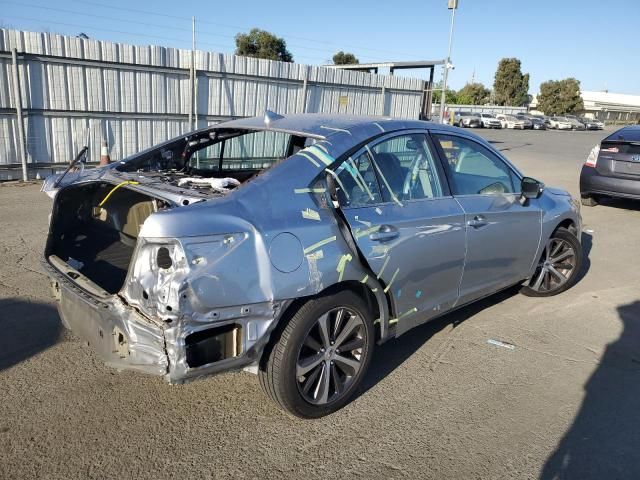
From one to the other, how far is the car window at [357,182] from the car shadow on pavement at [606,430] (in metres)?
1.75

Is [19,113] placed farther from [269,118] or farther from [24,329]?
[269,118]

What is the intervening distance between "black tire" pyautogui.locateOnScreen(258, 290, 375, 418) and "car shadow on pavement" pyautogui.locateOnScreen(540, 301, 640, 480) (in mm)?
1203

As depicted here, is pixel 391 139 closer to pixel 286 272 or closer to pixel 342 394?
pixel 286 272

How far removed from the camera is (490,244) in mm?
4035

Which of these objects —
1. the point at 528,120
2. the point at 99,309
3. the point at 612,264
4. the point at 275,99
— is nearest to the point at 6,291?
the point at 99,309

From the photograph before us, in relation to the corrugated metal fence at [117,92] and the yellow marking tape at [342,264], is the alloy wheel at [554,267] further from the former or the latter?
the corrugated metal fence at [117,92]

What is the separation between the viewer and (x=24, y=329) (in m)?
3.96

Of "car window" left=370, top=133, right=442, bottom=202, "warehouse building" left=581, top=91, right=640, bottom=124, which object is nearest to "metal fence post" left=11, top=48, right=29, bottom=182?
"car window" left=370, top=133, right=442, bottom=202

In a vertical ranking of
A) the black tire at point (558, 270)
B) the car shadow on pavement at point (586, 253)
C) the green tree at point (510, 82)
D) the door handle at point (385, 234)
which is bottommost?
the car shadow on pavement at point (586, 253)

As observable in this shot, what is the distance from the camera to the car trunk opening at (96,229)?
3426 mm

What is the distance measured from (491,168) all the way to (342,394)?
7.68 ft

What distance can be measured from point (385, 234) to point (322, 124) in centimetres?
90

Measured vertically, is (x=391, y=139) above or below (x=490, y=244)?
above

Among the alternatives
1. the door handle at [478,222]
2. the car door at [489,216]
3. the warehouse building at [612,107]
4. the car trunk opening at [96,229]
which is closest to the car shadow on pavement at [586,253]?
the car door at [489,216]
